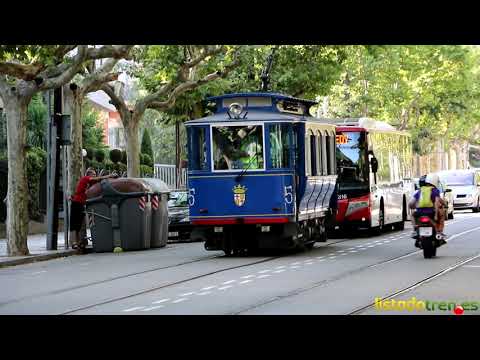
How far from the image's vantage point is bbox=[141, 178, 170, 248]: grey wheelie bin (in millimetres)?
32719

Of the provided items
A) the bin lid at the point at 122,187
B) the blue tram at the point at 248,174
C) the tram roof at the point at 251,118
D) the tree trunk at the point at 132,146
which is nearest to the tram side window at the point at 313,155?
the blue tram at the point at 248,174

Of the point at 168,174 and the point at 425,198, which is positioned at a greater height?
the point at 168,174

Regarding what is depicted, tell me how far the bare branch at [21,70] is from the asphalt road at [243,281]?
161 inches

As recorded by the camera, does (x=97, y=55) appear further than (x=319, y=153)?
No

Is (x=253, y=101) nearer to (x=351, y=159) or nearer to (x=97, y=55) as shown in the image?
(x=97, y=55)

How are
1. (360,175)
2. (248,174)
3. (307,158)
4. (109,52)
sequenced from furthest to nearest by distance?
(360,175)
(109,52)
(307,158)
(248,174)

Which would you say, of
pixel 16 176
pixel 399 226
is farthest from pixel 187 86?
pixel 16 176

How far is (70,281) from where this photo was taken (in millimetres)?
22250

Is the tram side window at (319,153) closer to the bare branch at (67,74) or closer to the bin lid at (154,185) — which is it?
the bin lid at (154,185)

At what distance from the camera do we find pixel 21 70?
88.8 feet

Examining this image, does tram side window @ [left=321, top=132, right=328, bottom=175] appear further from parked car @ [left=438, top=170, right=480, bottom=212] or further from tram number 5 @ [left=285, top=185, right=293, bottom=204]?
parked car @ [left=438, top=170, right=480, bottom=212]

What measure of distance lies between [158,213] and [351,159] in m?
5.72

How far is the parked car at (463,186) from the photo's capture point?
52281 mm
